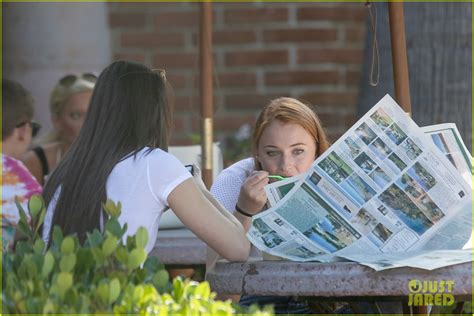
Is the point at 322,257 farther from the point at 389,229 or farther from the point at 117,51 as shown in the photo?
the point at 117,51

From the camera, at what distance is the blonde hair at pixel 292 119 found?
3500mm

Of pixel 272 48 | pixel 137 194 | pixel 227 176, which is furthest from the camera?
pixel 272 48

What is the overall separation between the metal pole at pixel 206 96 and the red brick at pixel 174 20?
6.55 ft

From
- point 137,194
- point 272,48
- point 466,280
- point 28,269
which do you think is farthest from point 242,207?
point 272,48

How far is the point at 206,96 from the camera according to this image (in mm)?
4051

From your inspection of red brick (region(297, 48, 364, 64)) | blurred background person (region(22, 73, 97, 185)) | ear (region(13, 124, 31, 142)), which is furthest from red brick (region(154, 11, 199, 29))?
ear (region(13, 124, 31, 142))

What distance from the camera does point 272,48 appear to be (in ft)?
19.9

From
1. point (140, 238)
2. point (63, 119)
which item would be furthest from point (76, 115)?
point (140, 238)

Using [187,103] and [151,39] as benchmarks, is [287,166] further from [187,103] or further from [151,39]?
[151,39]

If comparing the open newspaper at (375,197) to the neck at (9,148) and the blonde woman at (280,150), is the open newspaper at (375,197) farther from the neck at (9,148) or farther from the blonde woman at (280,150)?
the neck at (9,148)

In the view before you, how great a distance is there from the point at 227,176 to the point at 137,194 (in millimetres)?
646

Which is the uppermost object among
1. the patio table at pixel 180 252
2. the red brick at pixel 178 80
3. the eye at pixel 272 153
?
the red brick at pixel 178 80

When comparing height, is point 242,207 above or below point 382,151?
below

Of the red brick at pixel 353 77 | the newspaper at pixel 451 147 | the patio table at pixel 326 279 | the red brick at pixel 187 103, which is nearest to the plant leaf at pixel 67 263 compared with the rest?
the patio table at pixel 326 279
